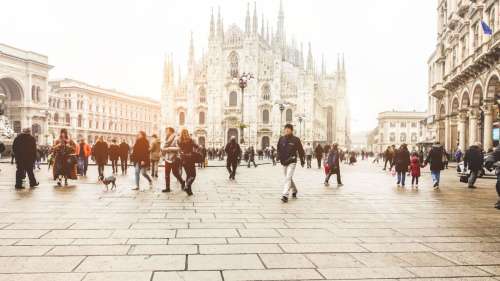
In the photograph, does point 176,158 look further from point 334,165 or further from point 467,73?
point 467,73

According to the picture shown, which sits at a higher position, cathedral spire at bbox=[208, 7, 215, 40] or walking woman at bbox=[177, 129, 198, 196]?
cathedral spire at bbox=[208, 7, 215, 40]

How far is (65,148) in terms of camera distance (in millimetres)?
12359

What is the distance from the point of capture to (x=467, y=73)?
26969 mm

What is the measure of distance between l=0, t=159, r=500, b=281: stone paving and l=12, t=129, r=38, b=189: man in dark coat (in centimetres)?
204

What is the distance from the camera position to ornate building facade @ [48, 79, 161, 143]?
230 ft

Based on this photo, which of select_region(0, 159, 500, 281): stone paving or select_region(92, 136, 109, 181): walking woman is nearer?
select_region(0, 159, 500, 281): stone paving

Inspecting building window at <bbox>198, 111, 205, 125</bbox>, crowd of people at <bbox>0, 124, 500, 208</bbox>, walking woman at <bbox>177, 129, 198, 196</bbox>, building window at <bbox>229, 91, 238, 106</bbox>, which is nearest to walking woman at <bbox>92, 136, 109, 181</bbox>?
crowd of people at <bbox>0, 124, 500, 208</bbox>

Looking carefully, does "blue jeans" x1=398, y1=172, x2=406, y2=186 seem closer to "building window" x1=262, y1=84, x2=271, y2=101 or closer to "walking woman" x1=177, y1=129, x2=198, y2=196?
"walking woman" x1=177, y1=129, x2=198, y2=196

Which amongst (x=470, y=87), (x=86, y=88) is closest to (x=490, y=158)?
(x=470, y=87)

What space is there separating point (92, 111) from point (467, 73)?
62.0m

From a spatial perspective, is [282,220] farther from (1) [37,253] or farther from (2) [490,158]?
(2) [490,158]

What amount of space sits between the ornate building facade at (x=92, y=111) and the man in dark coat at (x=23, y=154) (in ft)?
178

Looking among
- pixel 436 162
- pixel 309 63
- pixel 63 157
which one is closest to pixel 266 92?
pixel 309 63

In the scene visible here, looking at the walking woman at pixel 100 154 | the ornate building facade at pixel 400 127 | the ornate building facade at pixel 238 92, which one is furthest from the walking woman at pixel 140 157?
the ornate building facade at pixel 400 127
